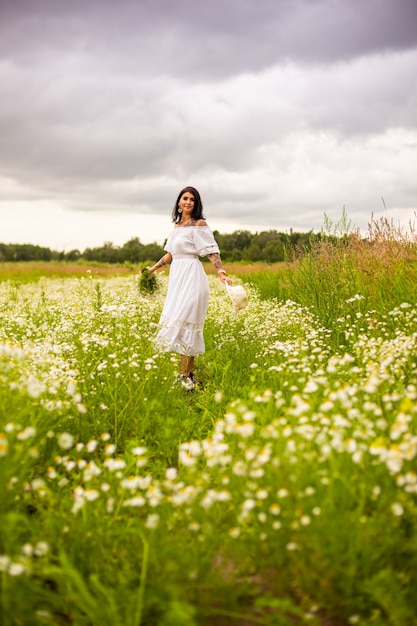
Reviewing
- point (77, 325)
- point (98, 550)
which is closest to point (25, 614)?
point (98, 550)

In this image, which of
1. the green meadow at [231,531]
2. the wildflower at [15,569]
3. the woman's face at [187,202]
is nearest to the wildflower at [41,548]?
the green meadow at [231,531]

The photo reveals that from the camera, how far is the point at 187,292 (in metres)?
7.11

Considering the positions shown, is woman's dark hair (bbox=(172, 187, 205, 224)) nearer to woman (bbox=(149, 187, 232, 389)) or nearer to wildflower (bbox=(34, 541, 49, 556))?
woman (bbox=(149, 187, 232, 389))

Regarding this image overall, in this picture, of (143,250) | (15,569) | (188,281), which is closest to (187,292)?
(188,281)

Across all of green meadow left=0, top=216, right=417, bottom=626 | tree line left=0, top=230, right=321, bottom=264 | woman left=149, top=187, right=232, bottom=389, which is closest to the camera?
green meadow left=0, top=216, right=417, bottom=626

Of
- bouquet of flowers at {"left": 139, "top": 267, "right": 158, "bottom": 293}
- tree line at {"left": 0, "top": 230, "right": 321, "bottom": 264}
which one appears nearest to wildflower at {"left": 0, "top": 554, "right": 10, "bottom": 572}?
bouquet of flowers at {"left": 139, "top": 267, "right": 158, "bottom": 293}

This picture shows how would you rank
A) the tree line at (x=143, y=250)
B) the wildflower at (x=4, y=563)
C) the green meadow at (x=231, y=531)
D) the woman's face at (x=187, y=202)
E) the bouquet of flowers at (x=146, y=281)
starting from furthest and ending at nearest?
the tree line at (x=143, y=250) < the bouquet of flowers at (x=146, y=281) < the woman's face at (x=187, y=202) < the green meadow at (x=231, y=531) < the wildflower at (x=4, y=563)

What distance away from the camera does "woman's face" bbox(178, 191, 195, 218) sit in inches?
285

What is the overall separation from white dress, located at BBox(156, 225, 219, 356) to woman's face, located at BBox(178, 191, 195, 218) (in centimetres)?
23

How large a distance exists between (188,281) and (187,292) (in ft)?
0.47

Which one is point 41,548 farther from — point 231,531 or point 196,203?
point 196,203

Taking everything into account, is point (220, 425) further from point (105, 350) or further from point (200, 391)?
point (200, 391)

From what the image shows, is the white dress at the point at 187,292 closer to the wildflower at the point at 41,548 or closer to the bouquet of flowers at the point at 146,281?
the bouquet of flowers at the point at 146,281

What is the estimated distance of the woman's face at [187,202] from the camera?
7.23 meters
